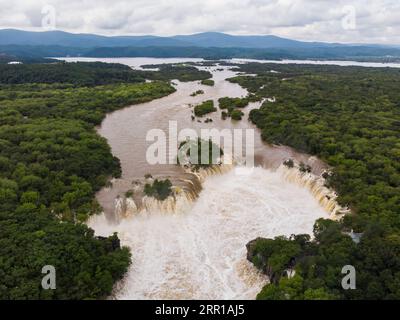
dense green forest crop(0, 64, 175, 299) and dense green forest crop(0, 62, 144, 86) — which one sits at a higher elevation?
dense green forest crop(0, 62, 144, 86)

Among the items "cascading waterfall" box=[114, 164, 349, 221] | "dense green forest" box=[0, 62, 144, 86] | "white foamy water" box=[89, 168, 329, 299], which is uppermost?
"dense green forest" box=[0, 62, 144, 86]

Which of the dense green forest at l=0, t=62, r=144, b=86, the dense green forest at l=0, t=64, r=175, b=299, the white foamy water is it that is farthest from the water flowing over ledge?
the dense green forest at l=0, t=62, r=144, b=86

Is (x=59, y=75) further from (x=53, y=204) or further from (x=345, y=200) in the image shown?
(x=345, y=200)

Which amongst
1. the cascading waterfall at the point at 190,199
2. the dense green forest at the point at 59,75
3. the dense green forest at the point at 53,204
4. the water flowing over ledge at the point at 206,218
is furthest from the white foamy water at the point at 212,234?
the dense green forest at the point at 59,75

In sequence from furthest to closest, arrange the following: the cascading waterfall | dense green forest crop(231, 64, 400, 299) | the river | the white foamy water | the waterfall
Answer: the cascading waterfall
the waterfall
the river
the white foamy water
dense green forest crop(231, 64, 400, 299)

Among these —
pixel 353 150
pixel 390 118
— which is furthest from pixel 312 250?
pixel 390 118

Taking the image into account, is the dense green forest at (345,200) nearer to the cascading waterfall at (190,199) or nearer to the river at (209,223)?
the cascading waterfall at (190,199)

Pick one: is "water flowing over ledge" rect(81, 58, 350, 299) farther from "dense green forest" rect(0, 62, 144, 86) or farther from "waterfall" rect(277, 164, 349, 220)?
"dense green forest" rect(0, 62, 144, 86)

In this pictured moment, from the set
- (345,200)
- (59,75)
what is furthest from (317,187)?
(59,75)

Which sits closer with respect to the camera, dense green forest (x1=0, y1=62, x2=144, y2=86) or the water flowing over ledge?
the water flowing over ledge
